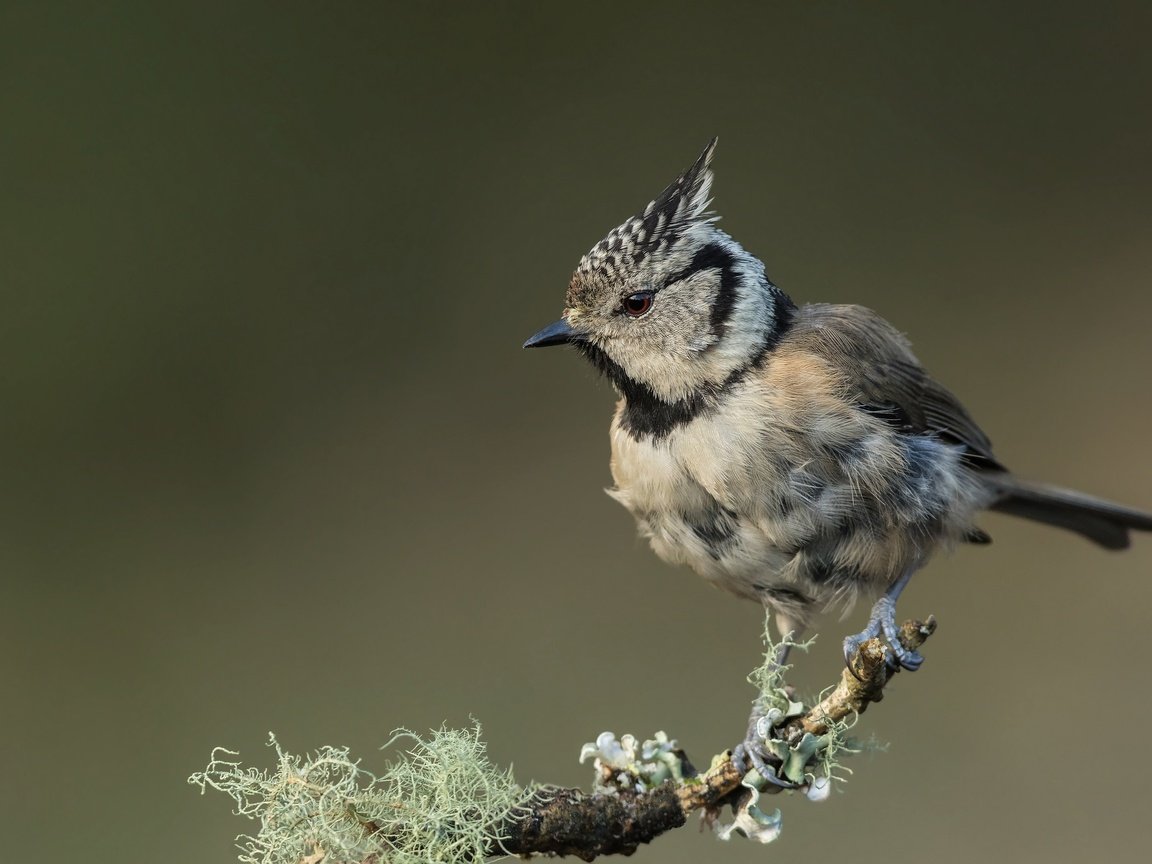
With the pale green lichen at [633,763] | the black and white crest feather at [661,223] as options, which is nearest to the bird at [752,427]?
the black and white crest feather at [661,223]

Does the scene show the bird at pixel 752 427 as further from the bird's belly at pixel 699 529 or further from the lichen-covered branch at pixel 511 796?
the lichen-covered branch at pixel 511 796

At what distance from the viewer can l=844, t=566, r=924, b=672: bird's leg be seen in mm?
1297

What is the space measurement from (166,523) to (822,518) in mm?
2532

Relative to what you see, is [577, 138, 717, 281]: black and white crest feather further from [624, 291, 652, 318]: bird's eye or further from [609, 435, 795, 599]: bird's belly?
[609, 435, 795, 599]: bird's belly

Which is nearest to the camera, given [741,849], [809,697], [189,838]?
[809,697]

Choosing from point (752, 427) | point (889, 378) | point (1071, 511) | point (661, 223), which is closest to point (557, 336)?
point (661, 223)

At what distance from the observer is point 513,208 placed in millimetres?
3740

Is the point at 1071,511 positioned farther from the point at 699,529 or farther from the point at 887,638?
the point at 887,638

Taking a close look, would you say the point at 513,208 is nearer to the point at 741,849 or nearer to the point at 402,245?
the point at 402,245

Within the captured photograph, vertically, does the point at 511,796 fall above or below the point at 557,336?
below

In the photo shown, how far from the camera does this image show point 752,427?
168 centimetres

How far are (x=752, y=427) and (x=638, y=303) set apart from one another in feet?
0.94

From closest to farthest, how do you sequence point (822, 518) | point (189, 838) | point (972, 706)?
point (822, 518), point (189, 838), point (972, 706)

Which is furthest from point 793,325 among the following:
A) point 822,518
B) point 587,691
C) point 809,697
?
point 587,691
